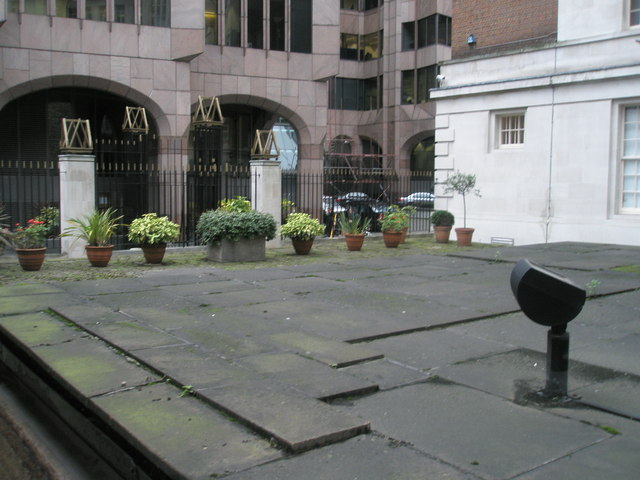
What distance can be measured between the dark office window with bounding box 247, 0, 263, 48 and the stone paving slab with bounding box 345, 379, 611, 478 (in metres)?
24.3

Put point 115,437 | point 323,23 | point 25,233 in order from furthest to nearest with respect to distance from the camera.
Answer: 1. point 323,23
2. point 25,233
3. point 115,437

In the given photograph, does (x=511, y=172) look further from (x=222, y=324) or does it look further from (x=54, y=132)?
(x=54, y=132)

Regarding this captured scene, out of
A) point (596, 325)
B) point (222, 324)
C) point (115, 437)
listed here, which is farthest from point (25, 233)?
point (596, 325)

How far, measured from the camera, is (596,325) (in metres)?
7.60

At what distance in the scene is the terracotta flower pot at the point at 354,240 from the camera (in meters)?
16.7

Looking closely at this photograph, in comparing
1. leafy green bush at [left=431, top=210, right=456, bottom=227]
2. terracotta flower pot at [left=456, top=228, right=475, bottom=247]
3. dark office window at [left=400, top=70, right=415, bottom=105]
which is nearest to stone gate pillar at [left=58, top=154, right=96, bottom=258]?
leafy green bush at [left=431, top=210, right=456, bottom=227]

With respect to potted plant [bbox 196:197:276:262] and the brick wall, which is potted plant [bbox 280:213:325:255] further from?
the brick wall

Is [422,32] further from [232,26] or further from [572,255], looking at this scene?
[572,255]

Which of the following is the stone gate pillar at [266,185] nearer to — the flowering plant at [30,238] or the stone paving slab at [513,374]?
the flowering plant at [30,238]

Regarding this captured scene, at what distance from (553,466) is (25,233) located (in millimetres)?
11607

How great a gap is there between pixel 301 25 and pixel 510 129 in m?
A: 11.7

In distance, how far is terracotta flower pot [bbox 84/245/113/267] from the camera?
13.2m

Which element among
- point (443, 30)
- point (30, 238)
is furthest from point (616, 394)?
point (443, 30)

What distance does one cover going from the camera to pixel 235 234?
14094 millimetres
